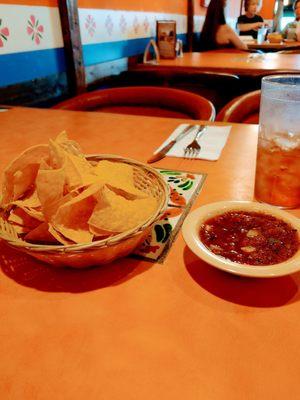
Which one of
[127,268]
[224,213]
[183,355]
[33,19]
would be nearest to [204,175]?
[224,213]

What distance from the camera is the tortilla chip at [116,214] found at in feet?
1.98

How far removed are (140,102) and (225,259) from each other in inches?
64.1

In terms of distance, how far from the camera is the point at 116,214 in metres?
0.61

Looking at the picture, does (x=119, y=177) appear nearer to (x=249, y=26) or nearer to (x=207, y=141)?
(x=207, y=141)

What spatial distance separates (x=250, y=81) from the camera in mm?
2889

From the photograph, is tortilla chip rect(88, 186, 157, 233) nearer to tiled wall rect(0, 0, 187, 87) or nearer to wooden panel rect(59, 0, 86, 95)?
tiled wall rect(0, 0, 187, 87)

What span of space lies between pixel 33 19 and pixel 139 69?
1.07 metres

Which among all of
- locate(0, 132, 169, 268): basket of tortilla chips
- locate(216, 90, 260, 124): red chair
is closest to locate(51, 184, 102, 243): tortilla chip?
locate(0, 132, 169, 268): basket of tortilla chips

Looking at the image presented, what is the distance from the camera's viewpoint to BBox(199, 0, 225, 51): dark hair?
457cm

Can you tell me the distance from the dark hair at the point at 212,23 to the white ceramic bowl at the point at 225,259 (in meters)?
4.64

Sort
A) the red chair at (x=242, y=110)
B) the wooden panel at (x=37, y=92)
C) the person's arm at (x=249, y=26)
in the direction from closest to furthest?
the red chair at (x=242, y=110), the wooden panel at (x=37, y=92), the person's arm at (x=249, y=26)

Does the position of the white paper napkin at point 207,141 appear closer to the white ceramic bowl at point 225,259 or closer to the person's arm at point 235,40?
the white ceramic bowl at point 225,259

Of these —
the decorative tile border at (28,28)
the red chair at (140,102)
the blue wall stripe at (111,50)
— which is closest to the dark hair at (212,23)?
the blue wall stripe at (111,50)

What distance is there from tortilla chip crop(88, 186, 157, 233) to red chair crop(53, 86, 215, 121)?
1322 mm
